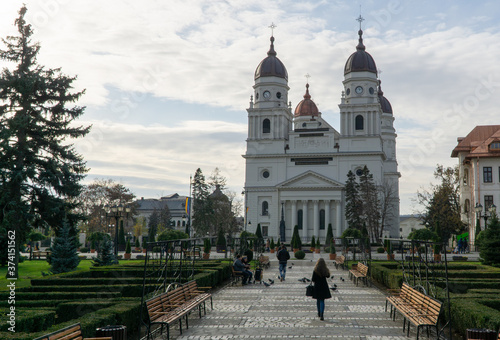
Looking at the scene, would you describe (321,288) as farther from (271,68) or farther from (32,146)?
(271,68)

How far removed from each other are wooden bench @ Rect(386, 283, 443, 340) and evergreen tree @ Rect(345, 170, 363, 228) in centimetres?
5014

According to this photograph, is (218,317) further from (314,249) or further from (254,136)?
(254,136)

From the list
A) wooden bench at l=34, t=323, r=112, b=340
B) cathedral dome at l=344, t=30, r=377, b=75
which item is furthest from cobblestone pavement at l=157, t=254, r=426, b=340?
cathedral dome at l=344, t=30, r=377, b=75

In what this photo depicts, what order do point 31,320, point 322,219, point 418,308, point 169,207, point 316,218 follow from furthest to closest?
point 169,207 < point 322,219 < point 316,218 < point 418,308 < point 31,320

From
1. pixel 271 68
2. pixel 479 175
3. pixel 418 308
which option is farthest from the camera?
pixel 271 68

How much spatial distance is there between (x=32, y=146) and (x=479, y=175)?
40522mm

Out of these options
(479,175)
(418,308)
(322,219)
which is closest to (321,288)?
(418,308)

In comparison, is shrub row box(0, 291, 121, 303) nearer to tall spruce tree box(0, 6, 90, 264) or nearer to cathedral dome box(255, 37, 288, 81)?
tall spruce tree box(0, 6, 90, 264)

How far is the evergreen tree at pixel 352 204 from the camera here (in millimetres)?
62719

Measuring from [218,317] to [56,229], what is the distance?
16.6 m

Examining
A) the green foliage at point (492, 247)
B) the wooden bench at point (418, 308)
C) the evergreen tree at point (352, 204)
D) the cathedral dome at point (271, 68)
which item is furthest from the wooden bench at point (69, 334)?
the cathedral dome at point (271, 68)

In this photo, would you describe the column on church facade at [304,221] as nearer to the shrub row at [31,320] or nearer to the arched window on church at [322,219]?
the arched window on church at [322,219]

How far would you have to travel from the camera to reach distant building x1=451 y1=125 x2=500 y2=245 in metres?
48.2

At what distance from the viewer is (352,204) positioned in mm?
64188
